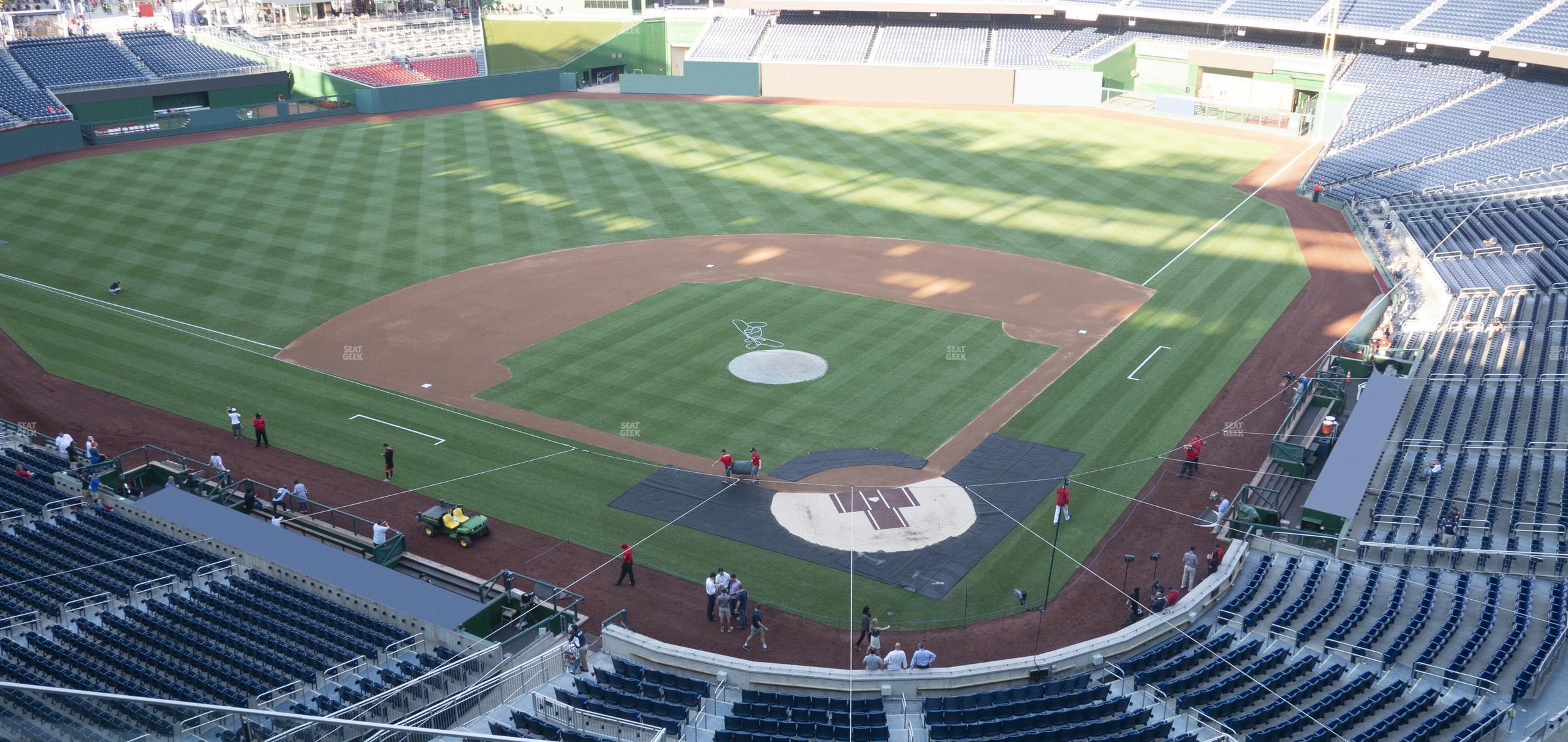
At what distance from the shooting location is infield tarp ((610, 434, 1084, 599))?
22.3 metres

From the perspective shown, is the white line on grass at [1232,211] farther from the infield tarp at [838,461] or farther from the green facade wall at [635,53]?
the green facade wall at [635,53]

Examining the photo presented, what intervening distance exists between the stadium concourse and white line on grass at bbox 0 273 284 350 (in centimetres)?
325

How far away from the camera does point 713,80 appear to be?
233 feet

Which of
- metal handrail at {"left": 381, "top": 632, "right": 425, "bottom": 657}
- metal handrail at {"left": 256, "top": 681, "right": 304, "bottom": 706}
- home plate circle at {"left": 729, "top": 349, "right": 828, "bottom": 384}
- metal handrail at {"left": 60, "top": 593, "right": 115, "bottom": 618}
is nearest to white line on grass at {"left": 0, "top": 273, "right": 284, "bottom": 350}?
home plate circle at {"left": 729, "top": 349, "right": 828, "bottom": 384}

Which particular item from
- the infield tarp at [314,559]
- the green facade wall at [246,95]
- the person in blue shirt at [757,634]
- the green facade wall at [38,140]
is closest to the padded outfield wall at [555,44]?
the green facade wall at [246,95]

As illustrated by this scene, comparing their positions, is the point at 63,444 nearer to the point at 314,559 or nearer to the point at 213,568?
the point at 213,568

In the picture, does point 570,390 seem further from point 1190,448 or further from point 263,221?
point 263,221

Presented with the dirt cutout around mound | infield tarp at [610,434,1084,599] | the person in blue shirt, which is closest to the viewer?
the person in blue shirt

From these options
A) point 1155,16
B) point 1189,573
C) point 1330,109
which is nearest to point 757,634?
point 1189,573

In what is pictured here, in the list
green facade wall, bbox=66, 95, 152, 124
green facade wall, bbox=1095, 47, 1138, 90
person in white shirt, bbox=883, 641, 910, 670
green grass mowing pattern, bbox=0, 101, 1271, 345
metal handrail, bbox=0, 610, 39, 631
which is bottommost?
person in white shirt, bbox=883, 641, 910, 670

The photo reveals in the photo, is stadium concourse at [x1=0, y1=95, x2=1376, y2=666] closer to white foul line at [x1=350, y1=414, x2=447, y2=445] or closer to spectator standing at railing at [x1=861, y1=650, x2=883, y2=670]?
spectator standing at railing at [x1=861, y1=650, x2=883, y2=670]

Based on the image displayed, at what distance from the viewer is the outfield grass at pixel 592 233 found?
26312mm

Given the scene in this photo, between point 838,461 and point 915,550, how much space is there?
3992 millimetres

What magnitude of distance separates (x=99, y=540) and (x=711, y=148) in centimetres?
3919
